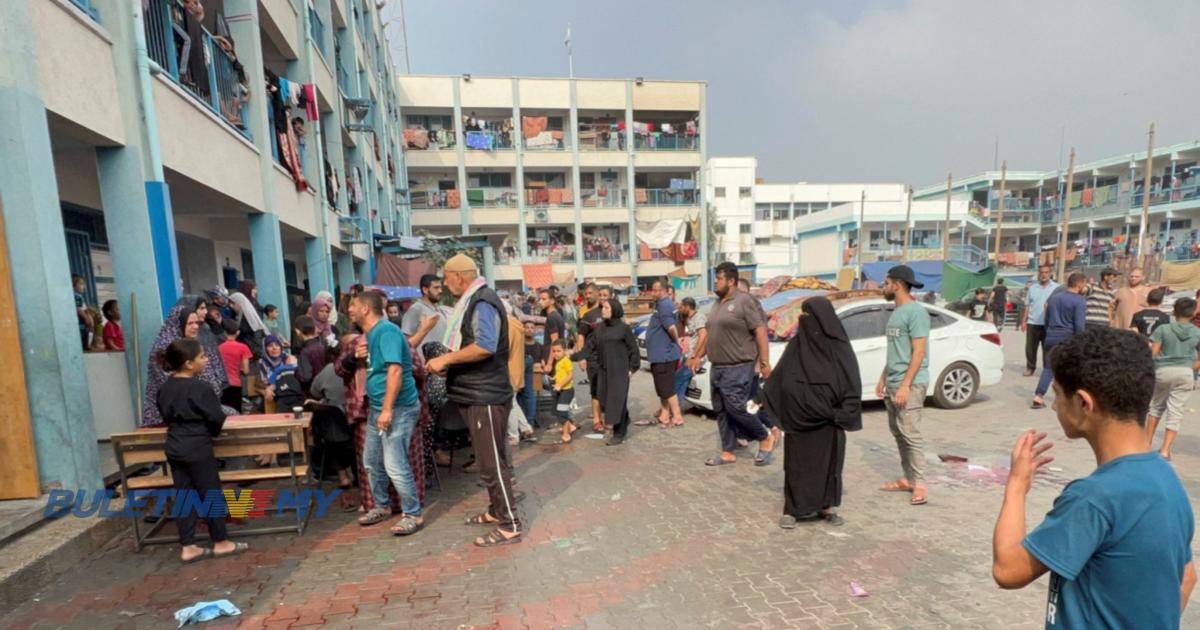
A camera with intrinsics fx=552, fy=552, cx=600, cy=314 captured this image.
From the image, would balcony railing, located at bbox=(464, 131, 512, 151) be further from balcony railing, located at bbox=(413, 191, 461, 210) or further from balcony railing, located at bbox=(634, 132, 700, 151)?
balcony railing, located at bbox=(634, 132, 700, 151)

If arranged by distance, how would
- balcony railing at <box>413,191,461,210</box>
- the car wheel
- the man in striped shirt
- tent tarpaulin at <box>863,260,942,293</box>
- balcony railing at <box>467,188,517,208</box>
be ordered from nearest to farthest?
the car wheel → the man in striped shirt → tent tarpaulin at <box>863,260,942,293</box> → balcony railing at <box>413,191,461,210</box> → balcony railing at <box>467,188,517,208</box>

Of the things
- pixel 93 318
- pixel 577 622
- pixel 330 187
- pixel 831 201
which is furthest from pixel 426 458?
pixel 831 201

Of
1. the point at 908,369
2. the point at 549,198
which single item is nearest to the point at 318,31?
the point at 908,369

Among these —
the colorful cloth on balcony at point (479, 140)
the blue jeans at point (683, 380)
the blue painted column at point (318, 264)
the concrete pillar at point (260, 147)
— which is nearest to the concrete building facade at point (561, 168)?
the colorful cloth on balcony at point (479, 140)

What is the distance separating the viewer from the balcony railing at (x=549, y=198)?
101ft

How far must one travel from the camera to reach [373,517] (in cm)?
431

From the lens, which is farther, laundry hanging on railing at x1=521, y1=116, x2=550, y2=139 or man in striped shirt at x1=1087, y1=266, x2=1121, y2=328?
laundry hanging on railing at x1=521, y1=116, x2=550, y2=139

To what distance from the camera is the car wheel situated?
743 cm

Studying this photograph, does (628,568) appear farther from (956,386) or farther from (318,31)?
(318,31)

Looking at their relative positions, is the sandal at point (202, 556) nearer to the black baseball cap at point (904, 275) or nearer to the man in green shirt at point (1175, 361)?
the black baseball cap at point (904, 275)

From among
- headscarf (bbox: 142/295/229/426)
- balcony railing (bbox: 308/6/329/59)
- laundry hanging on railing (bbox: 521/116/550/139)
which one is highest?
laundry hanging on railing (bbox: 521/116/550/139)

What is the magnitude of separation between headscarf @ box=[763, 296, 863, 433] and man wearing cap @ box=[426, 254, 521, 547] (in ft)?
6.67

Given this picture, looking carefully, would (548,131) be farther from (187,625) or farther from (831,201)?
(831,201)

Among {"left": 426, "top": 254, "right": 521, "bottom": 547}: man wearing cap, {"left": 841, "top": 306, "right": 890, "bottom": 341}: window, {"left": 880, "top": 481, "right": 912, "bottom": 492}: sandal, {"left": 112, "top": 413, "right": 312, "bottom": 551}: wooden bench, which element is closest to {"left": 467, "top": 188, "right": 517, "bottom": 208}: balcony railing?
{"left": 841, "top": 306, "right": 890, "bottom": 341}: window
